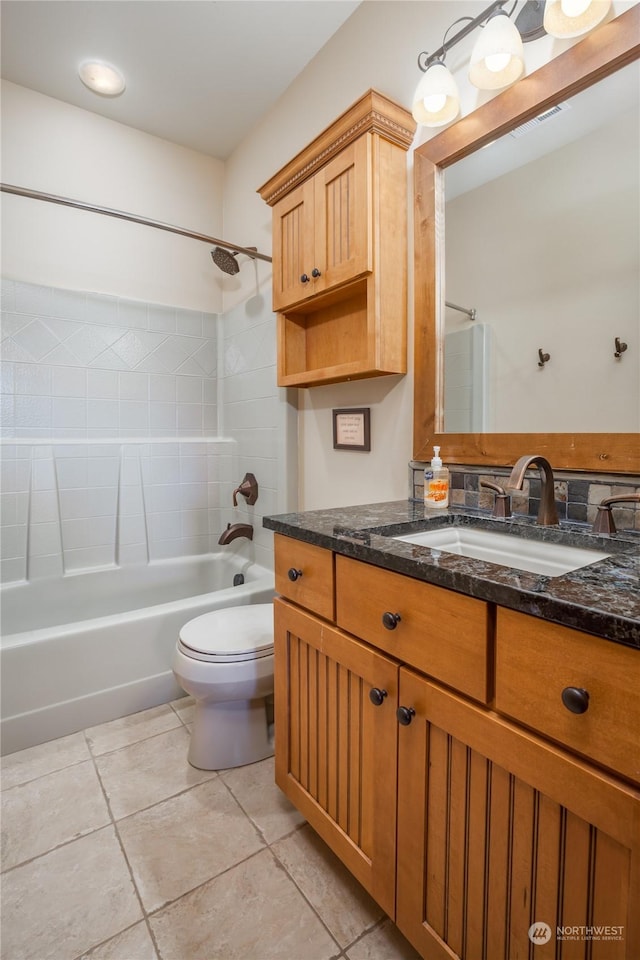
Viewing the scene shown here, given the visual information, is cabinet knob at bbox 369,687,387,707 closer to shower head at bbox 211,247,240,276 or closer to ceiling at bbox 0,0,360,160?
shower head at bbox 211,247,240,276

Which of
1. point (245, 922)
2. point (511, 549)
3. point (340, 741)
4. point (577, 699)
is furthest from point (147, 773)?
point (577, 699)

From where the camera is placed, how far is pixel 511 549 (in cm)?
110

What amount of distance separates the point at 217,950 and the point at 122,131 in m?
3.21

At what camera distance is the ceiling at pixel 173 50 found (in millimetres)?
1727

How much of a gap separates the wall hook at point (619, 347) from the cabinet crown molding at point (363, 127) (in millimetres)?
973

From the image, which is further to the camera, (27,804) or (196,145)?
(196,145)

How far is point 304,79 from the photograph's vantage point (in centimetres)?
201

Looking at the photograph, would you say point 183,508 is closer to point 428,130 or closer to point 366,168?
point 366,168

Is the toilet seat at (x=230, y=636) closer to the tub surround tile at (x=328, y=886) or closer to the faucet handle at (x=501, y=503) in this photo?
the tub surround tile at (x=328, y=886)

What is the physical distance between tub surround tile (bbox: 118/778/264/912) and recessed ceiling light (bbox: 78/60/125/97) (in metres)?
2.85

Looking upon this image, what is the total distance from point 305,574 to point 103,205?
7.41 feet

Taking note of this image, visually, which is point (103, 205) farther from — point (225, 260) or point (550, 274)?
point (550, 274)

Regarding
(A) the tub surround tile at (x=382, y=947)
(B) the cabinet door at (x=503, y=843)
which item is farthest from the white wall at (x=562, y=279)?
(A) the tub surround tile at (x=382, y=947)

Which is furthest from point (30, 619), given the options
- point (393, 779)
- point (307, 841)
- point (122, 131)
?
point (122, 131)
